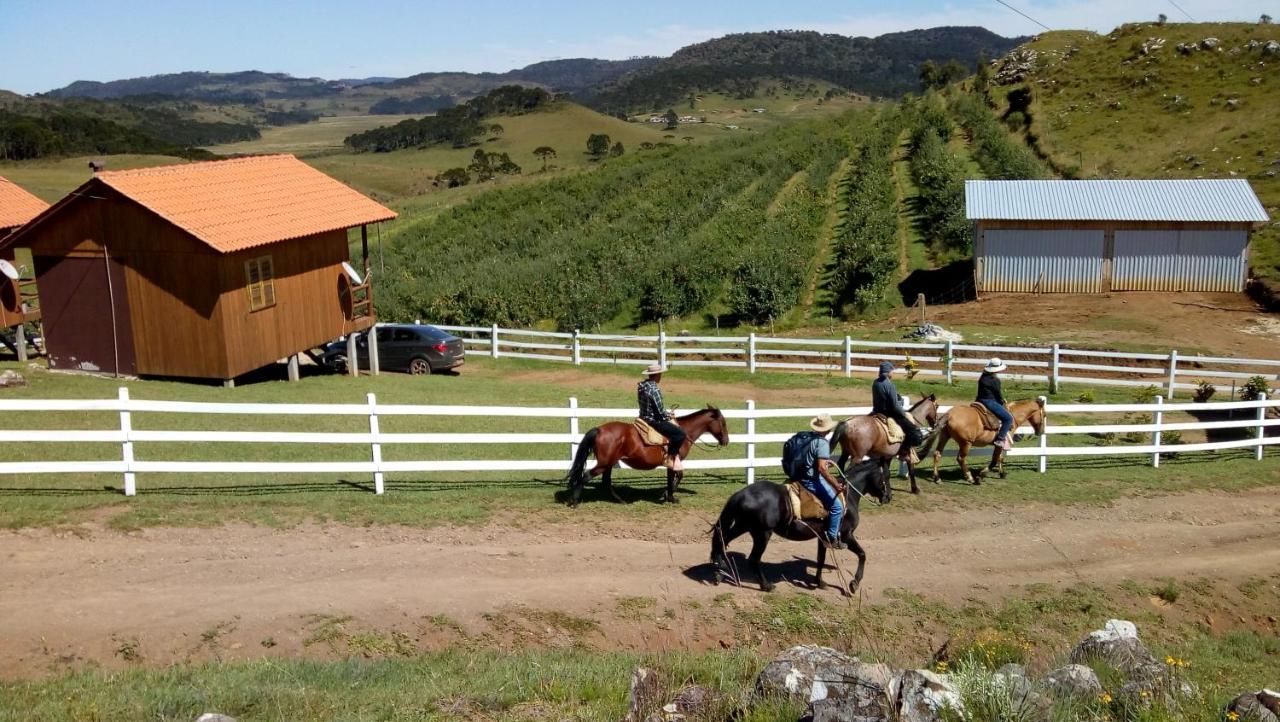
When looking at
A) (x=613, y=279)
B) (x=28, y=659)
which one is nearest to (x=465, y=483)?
(x=28, y=659)

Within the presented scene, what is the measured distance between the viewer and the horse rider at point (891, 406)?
14.4 m

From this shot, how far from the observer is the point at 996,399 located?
15844 millimetres

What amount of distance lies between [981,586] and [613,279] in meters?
27.7

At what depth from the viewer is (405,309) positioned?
3684cm

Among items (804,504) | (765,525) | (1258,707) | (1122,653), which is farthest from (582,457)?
(1258,707)

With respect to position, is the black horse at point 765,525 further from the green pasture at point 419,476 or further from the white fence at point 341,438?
the white fence at point 341,438

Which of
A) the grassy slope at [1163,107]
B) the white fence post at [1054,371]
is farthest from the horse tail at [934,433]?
the grassy slope at [1163,107]

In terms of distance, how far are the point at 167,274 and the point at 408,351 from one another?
683 cm

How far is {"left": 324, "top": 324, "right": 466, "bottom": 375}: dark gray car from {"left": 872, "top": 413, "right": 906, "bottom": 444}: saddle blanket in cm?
1455

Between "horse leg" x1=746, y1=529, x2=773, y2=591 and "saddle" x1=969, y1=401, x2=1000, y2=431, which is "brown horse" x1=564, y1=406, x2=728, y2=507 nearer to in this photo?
"horse leg" x1=746, y1=529, x2=773, y2=591

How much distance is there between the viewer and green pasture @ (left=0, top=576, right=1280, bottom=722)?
742 centimetres

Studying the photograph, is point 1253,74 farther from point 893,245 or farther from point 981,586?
point 981,586

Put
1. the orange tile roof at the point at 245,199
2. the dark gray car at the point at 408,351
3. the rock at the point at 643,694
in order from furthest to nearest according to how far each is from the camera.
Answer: the dark gray car at the point at 408,351
the orange tile roof at the point at 245,199
the rock at the point at 643,694

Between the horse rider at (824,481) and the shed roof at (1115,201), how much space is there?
25585 mm
